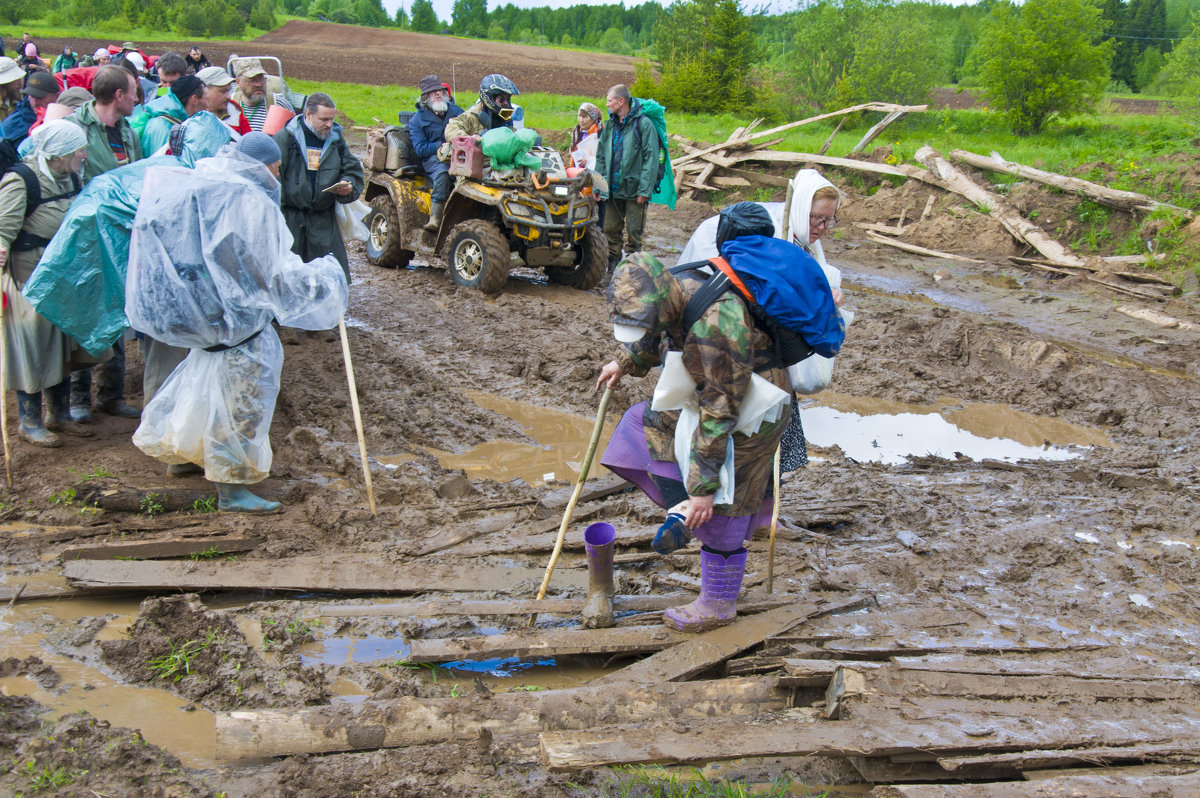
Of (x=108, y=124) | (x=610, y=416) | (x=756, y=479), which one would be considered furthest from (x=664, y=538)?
(x=108, y=124)

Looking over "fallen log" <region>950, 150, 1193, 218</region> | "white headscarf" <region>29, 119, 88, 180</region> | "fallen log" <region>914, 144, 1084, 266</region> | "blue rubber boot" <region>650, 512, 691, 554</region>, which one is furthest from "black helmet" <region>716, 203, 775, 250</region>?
"fallen log" <region>950, 150, 1193, 218</region>

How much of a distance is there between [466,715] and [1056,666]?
2.34m

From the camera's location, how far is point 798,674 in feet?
10.3

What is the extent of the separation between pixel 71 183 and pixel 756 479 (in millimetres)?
4571

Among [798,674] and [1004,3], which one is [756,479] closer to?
[798,674]

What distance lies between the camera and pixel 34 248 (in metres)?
5.17

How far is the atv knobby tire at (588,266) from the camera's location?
1015 cm

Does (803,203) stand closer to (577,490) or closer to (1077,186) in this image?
(577,490)

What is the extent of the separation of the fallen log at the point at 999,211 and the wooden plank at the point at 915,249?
89cm

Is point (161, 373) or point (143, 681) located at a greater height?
point (161, 373)

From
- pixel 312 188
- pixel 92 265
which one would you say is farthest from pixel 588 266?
pixel 92 265

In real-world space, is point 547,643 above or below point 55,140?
below

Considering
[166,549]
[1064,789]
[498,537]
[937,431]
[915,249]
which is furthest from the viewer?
[915,249]

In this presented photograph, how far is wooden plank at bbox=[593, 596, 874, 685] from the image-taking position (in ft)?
11.0
